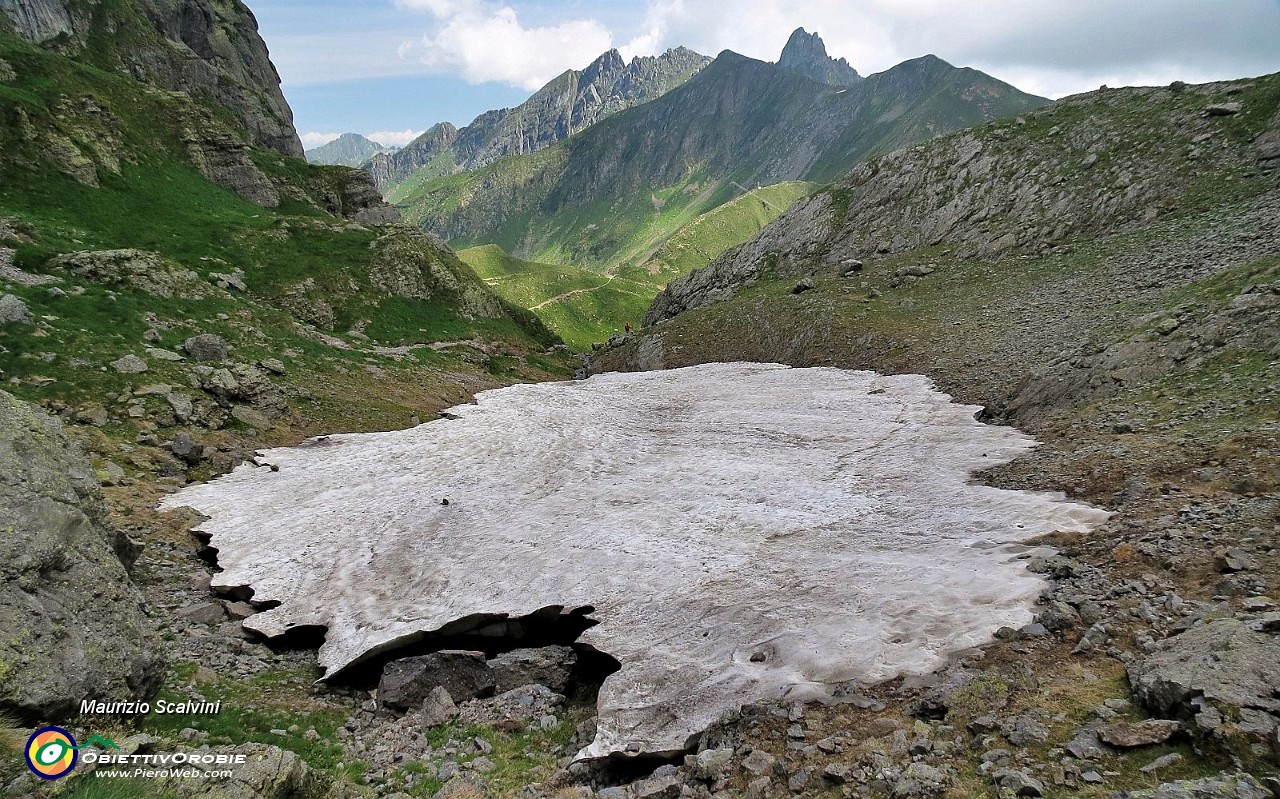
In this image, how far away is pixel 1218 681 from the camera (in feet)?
28.7

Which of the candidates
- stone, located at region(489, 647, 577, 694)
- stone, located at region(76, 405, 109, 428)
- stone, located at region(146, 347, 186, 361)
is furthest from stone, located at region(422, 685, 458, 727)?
stone, located at region(146, 347, 186, 361)

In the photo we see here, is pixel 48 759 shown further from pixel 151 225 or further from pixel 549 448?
pixel 151 225

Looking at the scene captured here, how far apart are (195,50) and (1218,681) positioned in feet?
450

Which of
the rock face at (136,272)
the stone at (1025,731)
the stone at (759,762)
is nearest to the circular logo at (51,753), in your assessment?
the stone at (759,762)

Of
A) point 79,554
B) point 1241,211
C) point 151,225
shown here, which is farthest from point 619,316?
point 79,554

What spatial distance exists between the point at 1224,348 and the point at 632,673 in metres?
26.9

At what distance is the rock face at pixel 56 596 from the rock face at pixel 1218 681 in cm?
1568

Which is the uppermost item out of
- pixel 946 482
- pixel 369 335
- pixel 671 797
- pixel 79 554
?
pixel 369 335

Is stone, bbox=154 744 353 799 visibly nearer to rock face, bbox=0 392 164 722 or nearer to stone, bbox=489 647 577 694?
rock face, bbox=0 392 164 722

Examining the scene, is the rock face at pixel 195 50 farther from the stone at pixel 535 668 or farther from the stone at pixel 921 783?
the stone at pixel 921 783

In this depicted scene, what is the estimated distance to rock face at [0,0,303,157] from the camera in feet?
244

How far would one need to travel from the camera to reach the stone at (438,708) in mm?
13820

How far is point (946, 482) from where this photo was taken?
23.1 meters

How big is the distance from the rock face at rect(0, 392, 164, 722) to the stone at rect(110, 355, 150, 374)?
2290cm
